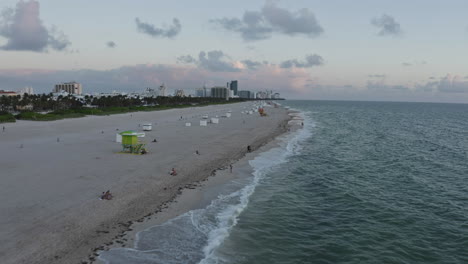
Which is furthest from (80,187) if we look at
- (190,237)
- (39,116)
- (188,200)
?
(39,116)

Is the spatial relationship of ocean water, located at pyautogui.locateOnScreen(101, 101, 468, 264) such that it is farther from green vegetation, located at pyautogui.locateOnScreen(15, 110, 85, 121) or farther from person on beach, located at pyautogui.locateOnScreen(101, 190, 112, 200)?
green vegetation, located at pyautogui.locateOnScreen(15, 110, 85, 121)

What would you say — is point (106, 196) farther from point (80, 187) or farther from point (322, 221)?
point (322, 221)

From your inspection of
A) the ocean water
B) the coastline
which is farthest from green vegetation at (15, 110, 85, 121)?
the ocean water

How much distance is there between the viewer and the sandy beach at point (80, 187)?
12.8 meters

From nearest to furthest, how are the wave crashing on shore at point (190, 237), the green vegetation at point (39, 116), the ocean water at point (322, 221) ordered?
the wave crashing on shore at point (190, 237) → the ocean water at point (322, 221) → the green vegetation at point (39, 116)

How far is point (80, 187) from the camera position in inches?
778

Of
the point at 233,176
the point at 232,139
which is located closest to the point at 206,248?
the point at 233,176

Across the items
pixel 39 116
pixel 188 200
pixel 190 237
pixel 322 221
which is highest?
pixel 39 116

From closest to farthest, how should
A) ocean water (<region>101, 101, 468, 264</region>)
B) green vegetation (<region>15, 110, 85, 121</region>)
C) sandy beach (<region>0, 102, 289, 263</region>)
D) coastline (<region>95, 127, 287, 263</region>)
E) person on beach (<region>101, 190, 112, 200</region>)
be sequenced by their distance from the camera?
sandy beach (<region>0, 102, 289, 263</region>) < ocean water (<region>101, 101, 468, 264</region>) < coastline (<region>95, 127, 287, 263</region>) < person on beach (<region>101, 190, 112, 200</region>) < green vegetation (<region>15, 110, 85, 121</region>)

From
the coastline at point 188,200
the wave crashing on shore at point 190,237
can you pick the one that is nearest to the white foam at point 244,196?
the wave crashing on shore at point 190,237

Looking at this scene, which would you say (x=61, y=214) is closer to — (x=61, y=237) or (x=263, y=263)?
(x=61, y=237)

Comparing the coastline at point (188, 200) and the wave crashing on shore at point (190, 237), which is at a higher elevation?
the coastline at point (188, 200)

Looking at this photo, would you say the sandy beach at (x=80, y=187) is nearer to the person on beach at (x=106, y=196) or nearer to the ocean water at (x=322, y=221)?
the person on beach at (x=106, y=196)

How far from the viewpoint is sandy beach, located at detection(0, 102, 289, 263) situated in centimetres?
1284
